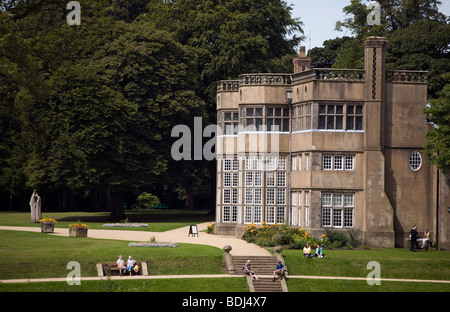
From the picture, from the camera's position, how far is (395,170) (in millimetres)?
53125

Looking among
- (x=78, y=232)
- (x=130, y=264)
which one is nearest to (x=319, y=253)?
(x=130, y=264)

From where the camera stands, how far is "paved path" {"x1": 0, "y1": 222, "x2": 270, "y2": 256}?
48.2 meters

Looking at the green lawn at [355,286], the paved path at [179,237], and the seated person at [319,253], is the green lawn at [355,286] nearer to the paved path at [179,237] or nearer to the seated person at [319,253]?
the seated person at [319,253]

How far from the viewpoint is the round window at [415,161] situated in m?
53.3

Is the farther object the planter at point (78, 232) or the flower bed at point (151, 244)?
the planter at point (78, 232)

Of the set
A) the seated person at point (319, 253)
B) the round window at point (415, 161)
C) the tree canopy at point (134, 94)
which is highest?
the tree canopy at point (134, 94)

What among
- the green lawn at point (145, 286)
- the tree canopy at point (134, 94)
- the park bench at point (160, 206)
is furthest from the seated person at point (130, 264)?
the park bench at point (160, 206)

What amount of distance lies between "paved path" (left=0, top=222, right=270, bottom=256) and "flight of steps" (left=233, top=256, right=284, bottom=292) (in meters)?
1.24

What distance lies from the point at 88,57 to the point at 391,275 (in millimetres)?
39782

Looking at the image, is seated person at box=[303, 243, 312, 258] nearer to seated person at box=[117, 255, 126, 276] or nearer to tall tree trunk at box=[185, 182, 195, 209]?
seated person at box=[117, 255, 126, 276]

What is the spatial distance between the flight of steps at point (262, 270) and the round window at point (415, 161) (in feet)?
44.3

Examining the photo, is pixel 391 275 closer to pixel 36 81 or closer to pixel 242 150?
pixel 242 150

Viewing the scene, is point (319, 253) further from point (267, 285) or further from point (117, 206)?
point (117, 206)

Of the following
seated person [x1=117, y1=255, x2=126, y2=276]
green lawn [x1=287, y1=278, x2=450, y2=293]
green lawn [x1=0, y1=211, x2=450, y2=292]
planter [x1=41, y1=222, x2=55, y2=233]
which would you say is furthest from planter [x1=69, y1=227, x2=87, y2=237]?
green lawn [x1=287, y1=278, x2=450, y2=293]
